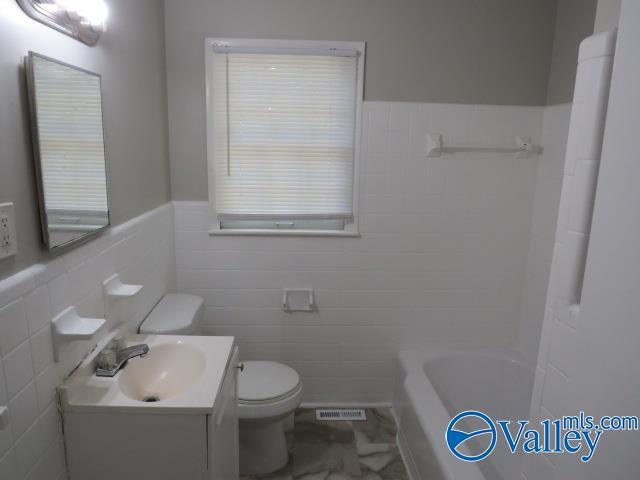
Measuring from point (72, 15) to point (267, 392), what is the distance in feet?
5.60

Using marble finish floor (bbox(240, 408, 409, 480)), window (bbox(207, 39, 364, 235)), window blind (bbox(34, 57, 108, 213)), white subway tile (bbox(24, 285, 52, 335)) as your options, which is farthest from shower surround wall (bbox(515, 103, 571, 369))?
white subway tile (bbox(24, 285, 52, 335))

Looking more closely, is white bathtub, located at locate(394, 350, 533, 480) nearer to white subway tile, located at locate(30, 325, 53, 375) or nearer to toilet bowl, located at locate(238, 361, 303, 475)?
toilet bowl, located at locate(238, 361, 303, 475)

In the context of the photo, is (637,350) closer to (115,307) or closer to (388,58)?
(115,307)

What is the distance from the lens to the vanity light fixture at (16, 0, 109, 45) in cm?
115

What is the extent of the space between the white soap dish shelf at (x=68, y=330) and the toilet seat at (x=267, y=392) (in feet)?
3.20

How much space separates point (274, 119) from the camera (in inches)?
97.1

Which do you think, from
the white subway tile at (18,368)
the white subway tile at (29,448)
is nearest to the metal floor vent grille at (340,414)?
the white subway tile at (29,448)

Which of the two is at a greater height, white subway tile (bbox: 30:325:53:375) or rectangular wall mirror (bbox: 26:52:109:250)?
rectangular wall mirror (bbox: 26:52:109:250)

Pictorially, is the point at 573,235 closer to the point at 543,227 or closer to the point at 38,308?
the point at 38,308

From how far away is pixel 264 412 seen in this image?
81.7 inches

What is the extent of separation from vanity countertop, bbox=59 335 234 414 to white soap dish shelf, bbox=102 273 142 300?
0.23m

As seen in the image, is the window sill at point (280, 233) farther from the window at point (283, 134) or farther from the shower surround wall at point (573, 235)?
the shower surround wall at point (573, 235)

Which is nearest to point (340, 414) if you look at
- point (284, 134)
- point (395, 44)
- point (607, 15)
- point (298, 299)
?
point (298, 299)

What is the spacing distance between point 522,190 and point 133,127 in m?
2.17
